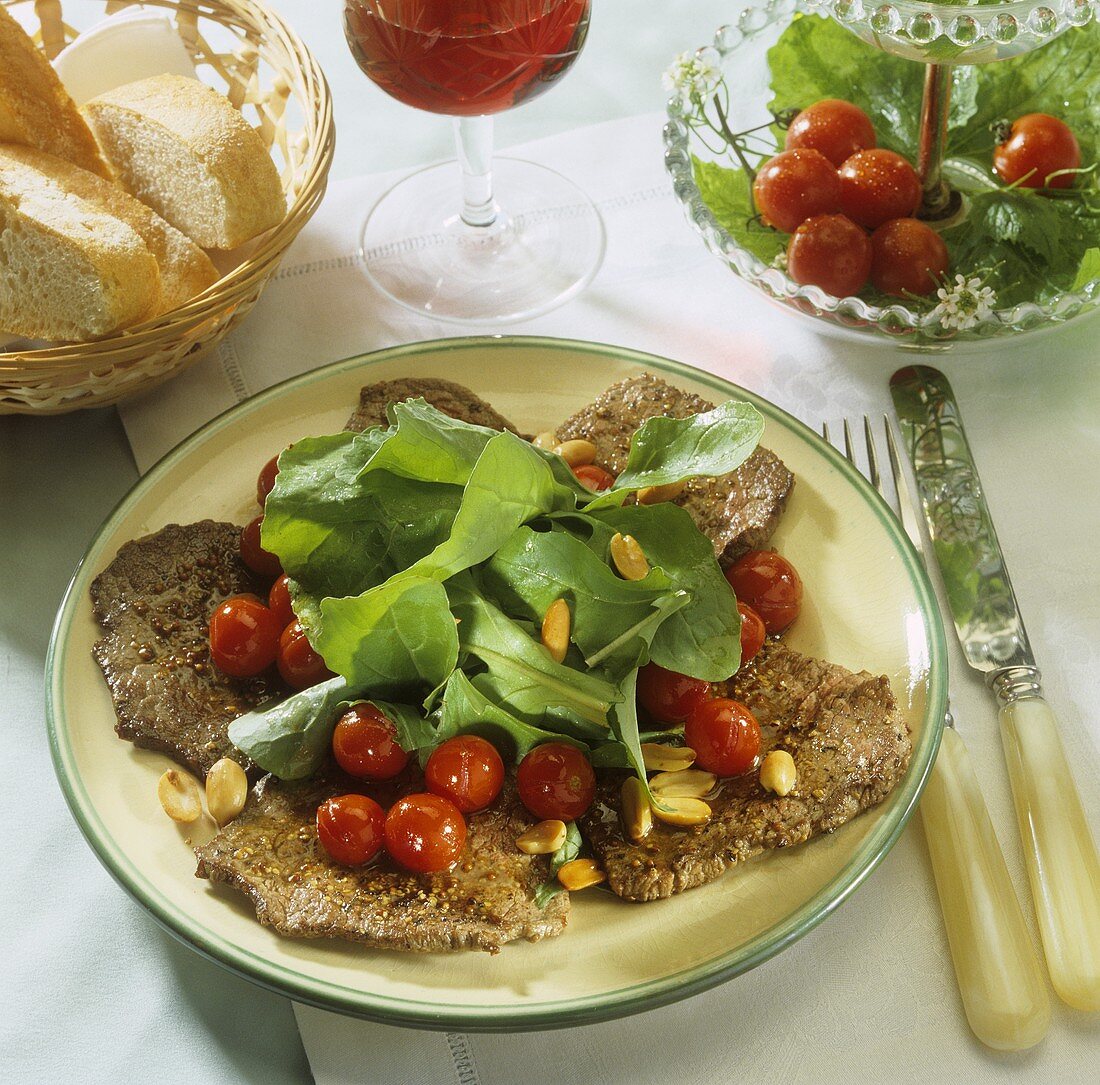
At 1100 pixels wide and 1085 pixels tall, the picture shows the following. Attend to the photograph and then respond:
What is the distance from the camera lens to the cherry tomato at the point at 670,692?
1.33 metres

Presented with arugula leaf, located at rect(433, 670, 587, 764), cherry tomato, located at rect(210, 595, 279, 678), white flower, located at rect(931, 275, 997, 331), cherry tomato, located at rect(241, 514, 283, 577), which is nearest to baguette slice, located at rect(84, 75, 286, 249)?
cherry tomato, located at rect(241, 514, 283, 577)

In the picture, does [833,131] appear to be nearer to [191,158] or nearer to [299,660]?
[191,158]

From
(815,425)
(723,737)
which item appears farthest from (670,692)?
(815,425)

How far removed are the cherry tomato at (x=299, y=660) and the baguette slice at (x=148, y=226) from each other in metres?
0.60

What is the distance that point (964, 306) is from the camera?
1707 millimetres

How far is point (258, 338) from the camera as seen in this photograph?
6.36 feet

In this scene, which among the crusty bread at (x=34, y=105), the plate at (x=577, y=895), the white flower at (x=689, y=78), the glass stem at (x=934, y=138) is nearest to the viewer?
the plate at (x=577, y=895)

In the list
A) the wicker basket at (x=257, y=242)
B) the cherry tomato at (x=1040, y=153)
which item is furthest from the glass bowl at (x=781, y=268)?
the wicker basket at (x=257, y=242)

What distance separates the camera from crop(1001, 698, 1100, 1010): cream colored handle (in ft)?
3.88

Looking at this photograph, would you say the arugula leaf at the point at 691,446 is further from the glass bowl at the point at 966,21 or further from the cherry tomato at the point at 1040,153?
the cherry tomato at the point at 1040,153

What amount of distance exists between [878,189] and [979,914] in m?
1.15

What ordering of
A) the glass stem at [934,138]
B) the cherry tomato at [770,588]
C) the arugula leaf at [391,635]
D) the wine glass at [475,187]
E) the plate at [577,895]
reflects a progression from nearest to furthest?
1. the plate at [577,895]
2. the arugula leaf at [391,635]
3. the cherry tomato at [770,588]
4. the wine glass at [475,187]
5. the glass stem at [934,138]

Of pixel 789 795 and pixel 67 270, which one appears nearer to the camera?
pixel 789 795

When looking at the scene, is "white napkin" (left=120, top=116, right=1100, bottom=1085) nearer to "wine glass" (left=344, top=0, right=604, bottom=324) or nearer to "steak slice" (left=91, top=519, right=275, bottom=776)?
"wine glass" (left=344, top=0, right=604, bottom=324)
